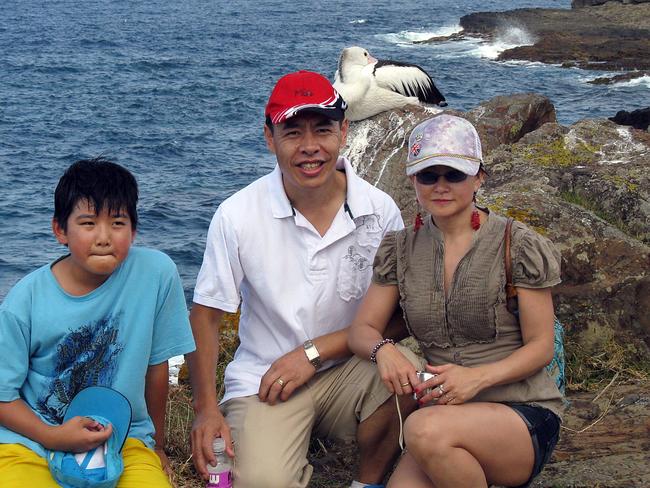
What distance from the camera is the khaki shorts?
3.85 m

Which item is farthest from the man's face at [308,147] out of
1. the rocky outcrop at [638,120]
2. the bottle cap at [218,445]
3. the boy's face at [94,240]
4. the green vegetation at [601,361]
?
the rocky outcrop at [638,120]

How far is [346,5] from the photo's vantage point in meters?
68.9

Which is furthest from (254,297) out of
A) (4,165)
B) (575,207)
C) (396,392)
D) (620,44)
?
(620,44)

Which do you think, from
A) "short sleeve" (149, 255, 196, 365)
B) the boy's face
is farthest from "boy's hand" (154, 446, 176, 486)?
the boy's face

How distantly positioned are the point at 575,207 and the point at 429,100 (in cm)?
656

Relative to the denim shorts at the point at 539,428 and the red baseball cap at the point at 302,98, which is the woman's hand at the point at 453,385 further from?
the red baseball cap at the point at 302,98

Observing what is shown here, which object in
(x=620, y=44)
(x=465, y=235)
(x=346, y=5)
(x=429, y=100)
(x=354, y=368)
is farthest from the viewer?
(x=346, y=5)

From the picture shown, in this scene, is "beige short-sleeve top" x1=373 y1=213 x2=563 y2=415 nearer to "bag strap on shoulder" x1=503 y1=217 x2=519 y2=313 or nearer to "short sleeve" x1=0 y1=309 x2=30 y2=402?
"bag strap on shoulder" x1=503 y1=217 x2=519 y2=313

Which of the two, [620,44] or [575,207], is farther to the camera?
[620,44]

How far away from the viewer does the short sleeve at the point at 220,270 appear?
4.06 metres

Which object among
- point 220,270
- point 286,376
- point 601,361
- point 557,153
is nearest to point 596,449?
point 601,361

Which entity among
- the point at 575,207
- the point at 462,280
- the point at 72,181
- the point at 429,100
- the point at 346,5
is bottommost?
the point at 346,5

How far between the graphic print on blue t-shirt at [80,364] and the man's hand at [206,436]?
0.53m

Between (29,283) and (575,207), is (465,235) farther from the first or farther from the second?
(575,207)
